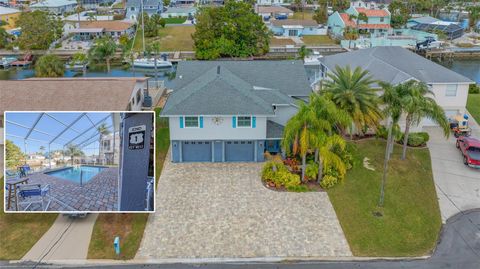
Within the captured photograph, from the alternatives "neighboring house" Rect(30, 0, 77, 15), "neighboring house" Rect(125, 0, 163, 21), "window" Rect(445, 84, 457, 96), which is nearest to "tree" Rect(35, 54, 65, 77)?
"window" Rect(445, 84, 457, 96)

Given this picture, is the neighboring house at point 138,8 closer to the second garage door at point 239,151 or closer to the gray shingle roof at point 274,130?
the gray shingle roof at point 274,130

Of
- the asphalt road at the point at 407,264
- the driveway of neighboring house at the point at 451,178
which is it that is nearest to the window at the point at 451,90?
the driveway of neighboring house at the point at 451,178

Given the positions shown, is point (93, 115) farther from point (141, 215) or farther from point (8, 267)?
point (8, 267)

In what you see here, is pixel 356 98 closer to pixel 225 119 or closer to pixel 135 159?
pixel 225 119

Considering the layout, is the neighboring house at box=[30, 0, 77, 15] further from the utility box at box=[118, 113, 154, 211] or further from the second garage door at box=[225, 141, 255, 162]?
the utility box at box=[118, 113, 154, 211]

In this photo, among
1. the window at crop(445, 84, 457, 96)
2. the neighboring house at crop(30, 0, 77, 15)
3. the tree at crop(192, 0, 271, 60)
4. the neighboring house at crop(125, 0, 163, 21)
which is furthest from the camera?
the neighboring house at crop(30, 0, 77, 15)

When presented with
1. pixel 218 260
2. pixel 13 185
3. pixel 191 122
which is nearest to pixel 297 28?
pixel 191 122

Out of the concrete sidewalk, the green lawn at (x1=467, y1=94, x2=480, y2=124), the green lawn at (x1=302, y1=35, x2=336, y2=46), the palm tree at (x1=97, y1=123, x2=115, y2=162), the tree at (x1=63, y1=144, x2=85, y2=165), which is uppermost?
the palm tree at (x1=97, y1=123, x2=115, y2=162)
